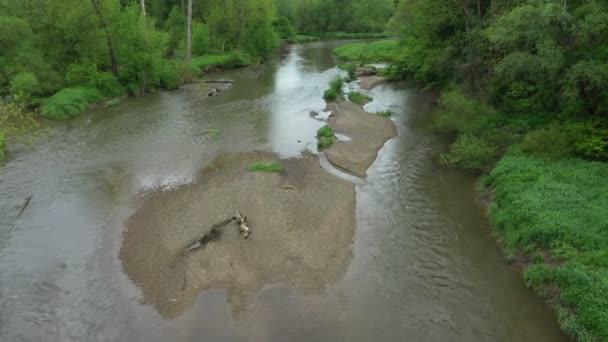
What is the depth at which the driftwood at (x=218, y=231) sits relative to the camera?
16297 mm

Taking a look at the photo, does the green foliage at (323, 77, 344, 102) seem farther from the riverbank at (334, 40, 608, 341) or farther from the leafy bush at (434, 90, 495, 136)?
the riverbank at (334, 40, 608, 341)

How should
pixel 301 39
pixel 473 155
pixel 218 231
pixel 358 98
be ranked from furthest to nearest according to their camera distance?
1. pixel 301 39
2. pixel 358 98
3. pixel 473 155
4. pixel 218 231

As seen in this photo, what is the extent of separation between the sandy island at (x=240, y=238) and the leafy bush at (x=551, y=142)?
350 inches

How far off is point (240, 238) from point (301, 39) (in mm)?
83358

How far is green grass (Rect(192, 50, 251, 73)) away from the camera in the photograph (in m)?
53.3

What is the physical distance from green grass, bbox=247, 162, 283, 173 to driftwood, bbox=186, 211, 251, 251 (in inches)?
193

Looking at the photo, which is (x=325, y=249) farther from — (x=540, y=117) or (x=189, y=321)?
(x=540, y=117)

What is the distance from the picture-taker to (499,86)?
27.0 metres

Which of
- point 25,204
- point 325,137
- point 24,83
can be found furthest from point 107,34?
point 325,137

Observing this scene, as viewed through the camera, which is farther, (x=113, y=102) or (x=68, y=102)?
(x=113, y=102)

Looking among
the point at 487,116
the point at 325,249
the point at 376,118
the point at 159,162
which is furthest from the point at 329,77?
the point at 325,249

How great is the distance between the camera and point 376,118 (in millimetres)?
33438

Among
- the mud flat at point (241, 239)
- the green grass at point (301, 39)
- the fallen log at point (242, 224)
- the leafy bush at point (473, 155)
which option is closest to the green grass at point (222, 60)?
the green grass at point (301, 39)

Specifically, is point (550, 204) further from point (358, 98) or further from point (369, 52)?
point (369, 52)
